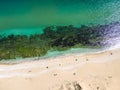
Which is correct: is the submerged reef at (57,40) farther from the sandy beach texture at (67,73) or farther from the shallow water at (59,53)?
the sandy beach texture at (67,73)

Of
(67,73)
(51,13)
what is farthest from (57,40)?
(67,73)

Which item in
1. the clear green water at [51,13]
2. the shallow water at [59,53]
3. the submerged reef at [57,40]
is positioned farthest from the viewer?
the clear green water at [51,13]

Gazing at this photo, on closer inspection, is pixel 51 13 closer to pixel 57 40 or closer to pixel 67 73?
pixel 57 40

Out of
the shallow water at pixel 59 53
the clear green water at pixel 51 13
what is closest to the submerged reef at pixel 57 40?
the shallow water at pixel 59 53

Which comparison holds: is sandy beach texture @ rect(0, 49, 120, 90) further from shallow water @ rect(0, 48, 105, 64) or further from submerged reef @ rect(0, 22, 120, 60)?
submerged reef @ rect(0, 22, 120, 60)

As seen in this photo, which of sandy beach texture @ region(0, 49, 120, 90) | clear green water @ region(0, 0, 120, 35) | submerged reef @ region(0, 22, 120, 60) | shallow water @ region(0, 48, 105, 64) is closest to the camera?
sandy beach texture @ region(0, 49, 120, 90)

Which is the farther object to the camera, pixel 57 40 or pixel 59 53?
pixel 57 40

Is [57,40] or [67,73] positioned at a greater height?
[57,40]

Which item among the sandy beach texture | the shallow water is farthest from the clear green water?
the sandy beach texture

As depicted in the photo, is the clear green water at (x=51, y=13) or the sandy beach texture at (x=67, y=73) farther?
the clear green water at (x=51, y=13)
